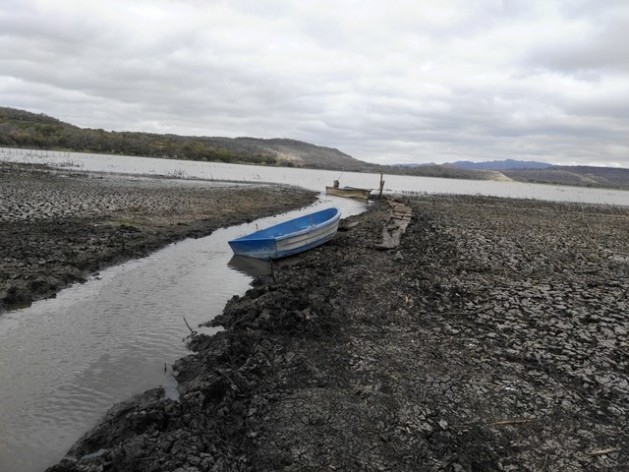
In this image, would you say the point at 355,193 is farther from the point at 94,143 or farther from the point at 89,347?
the point at 94,143

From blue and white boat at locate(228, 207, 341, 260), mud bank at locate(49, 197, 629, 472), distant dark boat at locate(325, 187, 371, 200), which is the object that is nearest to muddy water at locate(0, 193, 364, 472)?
mud bank at locate(49, 197, 629, 472)

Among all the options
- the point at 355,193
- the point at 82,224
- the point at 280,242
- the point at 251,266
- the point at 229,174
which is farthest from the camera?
the point at 229,174

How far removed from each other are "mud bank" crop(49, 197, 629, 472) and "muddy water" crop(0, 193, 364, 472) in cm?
66

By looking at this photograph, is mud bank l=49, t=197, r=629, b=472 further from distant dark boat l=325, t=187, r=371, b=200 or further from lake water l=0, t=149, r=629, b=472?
distant dark boat l=325, t=187, r=371, b=200

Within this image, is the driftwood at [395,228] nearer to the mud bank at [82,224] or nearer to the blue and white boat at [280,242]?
the blue and white boat at [280,242]

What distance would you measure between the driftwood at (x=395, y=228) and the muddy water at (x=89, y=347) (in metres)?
6.56

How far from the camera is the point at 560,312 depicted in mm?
10500

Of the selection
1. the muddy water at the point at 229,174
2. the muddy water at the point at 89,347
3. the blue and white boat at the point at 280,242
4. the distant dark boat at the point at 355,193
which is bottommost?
the muddy water at the point at 89,347

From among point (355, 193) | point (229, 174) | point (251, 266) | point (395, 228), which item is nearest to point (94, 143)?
point (229, 174)

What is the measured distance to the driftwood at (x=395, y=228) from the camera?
62.7 feet

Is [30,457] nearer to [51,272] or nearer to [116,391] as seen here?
[116,391]

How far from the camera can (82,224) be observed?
1948 cm

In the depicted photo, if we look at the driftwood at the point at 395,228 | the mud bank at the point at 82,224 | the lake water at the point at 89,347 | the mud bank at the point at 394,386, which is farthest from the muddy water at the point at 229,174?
the mud bank at the point at 394,386

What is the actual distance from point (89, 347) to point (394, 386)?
6.15m
